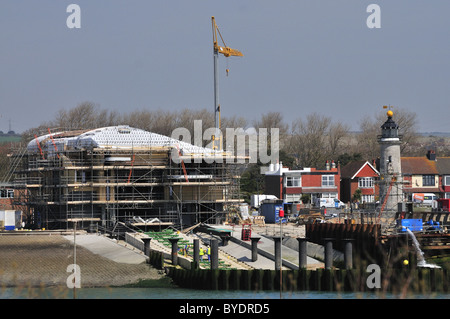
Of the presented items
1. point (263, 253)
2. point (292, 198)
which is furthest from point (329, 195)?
point (263, 253)

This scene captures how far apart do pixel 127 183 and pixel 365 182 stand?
34790 millimetres

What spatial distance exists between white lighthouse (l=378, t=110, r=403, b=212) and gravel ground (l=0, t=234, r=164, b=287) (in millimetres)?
21824

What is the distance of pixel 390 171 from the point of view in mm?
72500

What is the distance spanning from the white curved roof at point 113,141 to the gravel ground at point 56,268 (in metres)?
11.7

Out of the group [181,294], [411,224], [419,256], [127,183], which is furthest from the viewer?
[127,183]

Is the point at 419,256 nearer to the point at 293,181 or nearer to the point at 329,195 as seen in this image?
the point at 329,195

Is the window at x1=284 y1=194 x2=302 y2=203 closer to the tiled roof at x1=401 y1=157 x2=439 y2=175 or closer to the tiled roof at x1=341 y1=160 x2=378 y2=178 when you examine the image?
the tiled roof at x1=341 y1=160 x2=378 y2=178

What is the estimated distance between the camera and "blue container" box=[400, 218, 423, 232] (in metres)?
60.3

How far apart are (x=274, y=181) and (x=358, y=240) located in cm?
3725

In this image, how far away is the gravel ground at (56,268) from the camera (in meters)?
56.0

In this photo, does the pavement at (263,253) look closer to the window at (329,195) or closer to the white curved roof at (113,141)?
the white curved roof at (113,141)
